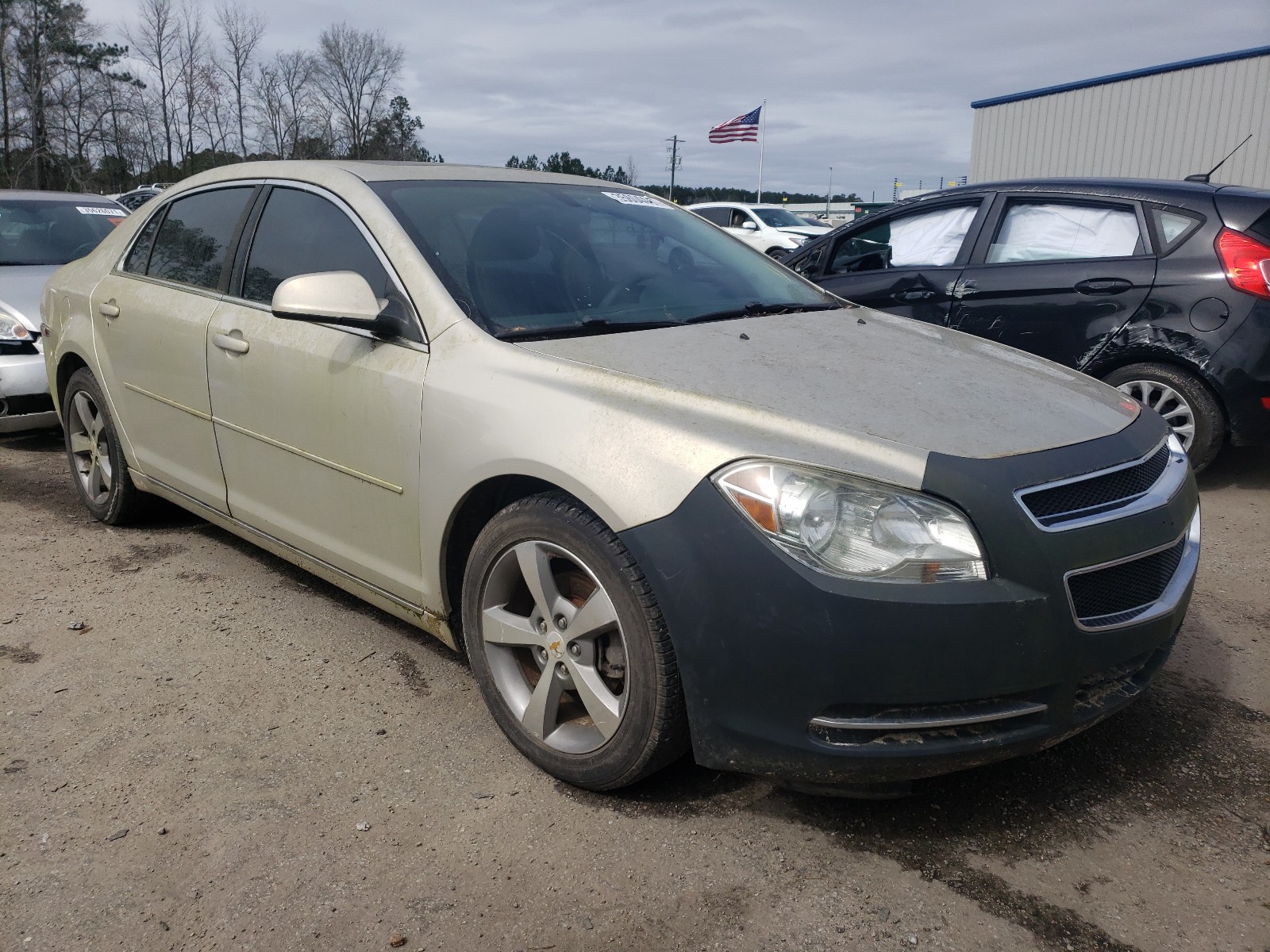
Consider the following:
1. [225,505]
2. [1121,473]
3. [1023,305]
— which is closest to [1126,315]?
[1023,305]

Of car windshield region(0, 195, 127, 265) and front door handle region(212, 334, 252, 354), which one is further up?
car windshield region(0, 195, 127, 265)

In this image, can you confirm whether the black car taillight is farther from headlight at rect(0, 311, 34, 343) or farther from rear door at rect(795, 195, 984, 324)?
headlight at rect(0, 311, 34, 343)

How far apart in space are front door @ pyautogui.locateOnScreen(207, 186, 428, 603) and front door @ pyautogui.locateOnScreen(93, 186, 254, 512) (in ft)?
0.47

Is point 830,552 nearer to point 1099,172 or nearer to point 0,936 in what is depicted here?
point 0,936

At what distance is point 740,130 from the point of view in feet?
99.2

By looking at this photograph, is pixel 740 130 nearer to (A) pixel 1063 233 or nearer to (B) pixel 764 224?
(B) pixel 764 224

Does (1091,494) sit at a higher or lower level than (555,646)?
higher

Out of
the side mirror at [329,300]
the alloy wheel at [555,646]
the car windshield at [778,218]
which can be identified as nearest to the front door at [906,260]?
the side mirror at [329,300]

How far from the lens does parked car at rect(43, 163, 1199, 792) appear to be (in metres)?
2.03

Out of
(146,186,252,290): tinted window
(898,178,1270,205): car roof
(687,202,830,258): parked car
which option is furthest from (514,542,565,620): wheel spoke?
(687,202,830,258): parked car

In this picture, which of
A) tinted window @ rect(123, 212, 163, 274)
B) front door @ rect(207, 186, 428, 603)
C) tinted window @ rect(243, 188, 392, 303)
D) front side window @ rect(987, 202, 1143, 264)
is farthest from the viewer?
front side window @ rect(987, 202, 1143, 264)

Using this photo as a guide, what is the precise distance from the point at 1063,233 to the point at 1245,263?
3.06ft

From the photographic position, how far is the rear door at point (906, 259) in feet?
18.9

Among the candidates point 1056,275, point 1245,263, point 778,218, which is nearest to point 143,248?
point 1056,275
